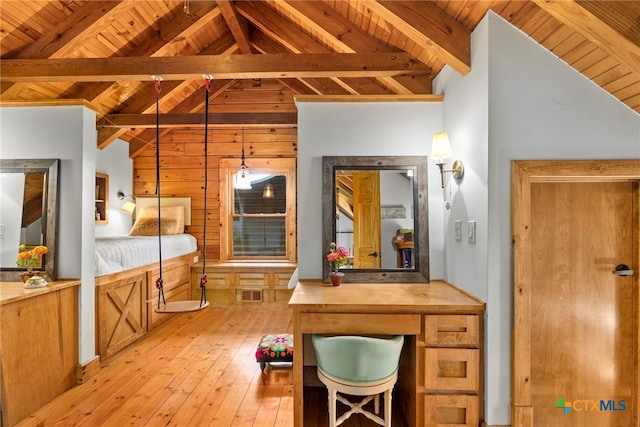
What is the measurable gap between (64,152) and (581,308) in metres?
4.09

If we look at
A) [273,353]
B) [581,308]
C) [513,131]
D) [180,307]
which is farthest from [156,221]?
[581,308]

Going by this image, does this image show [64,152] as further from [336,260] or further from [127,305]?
[336,260]

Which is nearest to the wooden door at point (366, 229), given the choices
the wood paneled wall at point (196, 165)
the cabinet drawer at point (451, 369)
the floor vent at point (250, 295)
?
the cabinet drawer at point (451, 369)

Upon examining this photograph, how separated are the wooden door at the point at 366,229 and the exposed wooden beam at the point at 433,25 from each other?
3.69 ft

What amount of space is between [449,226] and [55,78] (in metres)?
3.43

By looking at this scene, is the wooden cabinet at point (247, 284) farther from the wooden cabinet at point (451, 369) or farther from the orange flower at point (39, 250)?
the wooden cabinet at point (451, 369)

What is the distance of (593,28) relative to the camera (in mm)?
1528

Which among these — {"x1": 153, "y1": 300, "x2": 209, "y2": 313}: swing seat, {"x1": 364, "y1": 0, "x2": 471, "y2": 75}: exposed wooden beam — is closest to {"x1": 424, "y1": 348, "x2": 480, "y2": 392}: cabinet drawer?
{"x1": 153, "y1": 300, "x2": 209, "y2": 313}: swing seat

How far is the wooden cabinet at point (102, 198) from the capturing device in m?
4.47

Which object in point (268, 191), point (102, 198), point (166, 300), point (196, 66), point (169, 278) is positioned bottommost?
point (166, 300)

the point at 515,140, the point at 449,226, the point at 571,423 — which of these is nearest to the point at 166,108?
the point at 449,226

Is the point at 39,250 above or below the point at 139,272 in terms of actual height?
above

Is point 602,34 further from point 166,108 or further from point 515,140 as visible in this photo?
point 166,108

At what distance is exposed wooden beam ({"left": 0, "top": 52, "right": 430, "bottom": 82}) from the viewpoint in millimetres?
2584
